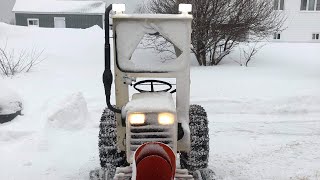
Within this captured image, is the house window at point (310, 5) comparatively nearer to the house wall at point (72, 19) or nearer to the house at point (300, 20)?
the house at point (300, 20)

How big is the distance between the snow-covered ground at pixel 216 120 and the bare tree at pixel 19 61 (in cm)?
32

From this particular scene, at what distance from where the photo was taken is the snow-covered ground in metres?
5.25

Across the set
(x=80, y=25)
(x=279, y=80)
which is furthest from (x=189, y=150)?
(x=80, y=25)

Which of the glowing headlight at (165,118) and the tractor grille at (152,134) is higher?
the glowing headlight at (165,118)

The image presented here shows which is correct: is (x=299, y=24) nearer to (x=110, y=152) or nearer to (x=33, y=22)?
(x=33, y=22)

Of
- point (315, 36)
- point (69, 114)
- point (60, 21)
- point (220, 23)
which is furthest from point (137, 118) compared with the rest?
point (60, 21)

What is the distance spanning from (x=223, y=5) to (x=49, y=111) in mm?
6719

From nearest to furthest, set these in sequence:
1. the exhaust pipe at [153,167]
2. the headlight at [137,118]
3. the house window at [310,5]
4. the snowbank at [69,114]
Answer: the exhaust pipe at [153,167], the headlight at [137,118], the snowbank at [69,114], the house window at [310,5]

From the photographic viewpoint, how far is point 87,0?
37.1 m

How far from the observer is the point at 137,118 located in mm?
3607

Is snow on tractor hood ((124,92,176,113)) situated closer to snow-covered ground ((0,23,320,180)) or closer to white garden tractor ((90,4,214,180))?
white garden tractor ((90,4,214,180))

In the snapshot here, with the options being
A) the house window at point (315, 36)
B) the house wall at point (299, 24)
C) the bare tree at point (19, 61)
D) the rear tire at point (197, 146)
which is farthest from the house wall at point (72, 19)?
the rear tire at point (197, 146)

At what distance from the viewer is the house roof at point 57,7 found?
31.4 meters

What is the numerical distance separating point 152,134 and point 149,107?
237mm
